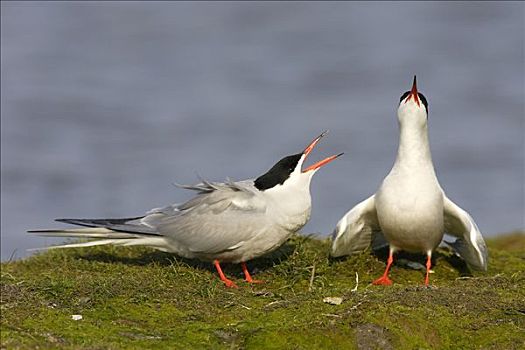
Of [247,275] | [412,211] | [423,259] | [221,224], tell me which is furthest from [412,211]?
[221,224]

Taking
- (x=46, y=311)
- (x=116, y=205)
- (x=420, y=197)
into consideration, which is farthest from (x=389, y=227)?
(x=116, y=205)

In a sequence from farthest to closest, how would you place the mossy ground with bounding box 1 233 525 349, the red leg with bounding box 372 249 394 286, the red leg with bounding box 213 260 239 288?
the red leg with bounding box 372 249 394 286 → the red leg with bounding box 213 260 239 288 → the mossy ground with bounding box 1 233 525 349

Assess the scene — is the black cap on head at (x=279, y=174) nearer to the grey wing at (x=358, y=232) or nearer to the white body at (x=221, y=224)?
the white body at (x=221, y=224)

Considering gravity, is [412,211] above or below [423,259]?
above

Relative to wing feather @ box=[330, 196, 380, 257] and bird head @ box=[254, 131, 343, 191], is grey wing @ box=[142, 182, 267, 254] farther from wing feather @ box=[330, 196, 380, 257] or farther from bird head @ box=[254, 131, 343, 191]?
wing feather @ box=[330, 196, 380, 257]

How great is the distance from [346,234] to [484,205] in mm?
9166

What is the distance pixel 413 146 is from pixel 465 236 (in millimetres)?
828

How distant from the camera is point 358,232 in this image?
7.65 m

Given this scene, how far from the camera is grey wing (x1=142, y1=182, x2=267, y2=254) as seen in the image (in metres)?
6.76

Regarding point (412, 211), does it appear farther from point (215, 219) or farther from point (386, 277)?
point (215, 219)

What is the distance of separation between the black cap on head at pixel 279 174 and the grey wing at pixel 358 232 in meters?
0.71

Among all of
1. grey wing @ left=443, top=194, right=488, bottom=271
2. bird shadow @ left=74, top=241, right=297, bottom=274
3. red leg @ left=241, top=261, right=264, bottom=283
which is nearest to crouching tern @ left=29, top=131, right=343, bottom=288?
red leg @ left=241, top=261, right=264, bottom=283

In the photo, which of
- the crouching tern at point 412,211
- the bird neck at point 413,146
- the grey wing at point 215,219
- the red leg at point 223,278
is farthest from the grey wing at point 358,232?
the red leg at point 223,278

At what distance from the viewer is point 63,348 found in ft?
14.7
